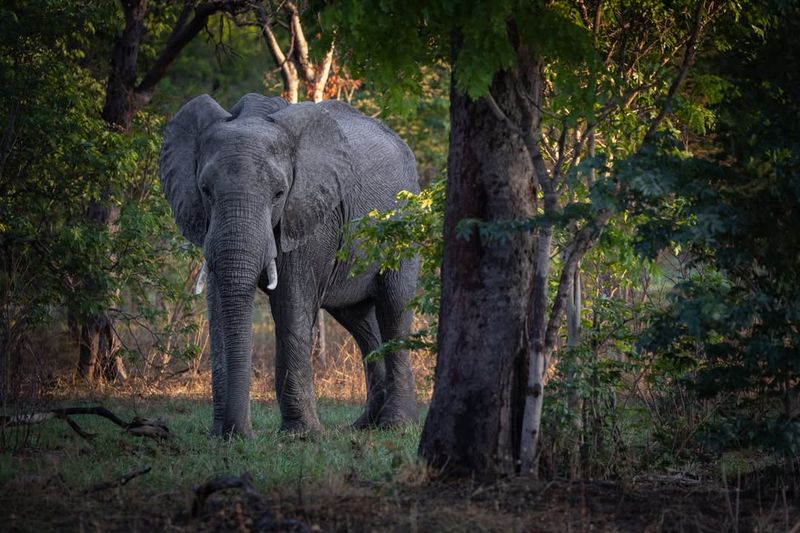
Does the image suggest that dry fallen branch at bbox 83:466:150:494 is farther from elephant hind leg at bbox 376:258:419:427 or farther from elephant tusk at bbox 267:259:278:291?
elephant hind leg at bbox 376:258:419:427

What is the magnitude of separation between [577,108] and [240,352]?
440 centimetres

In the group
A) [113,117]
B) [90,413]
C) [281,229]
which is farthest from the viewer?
[113,117]

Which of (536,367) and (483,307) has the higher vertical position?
(483,307)

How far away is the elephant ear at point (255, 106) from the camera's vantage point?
452 inches

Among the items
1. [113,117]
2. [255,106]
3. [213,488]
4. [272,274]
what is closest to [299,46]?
[113,117]

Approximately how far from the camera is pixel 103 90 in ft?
57.4

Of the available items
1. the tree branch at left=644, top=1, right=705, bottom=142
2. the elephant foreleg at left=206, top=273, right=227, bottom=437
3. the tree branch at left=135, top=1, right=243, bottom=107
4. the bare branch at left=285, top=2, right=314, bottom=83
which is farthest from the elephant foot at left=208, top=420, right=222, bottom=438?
the bare branch at left=285, top=2, right=314, bottom=83

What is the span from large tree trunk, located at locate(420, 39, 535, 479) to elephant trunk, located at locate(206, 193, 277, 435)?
9.93 feet

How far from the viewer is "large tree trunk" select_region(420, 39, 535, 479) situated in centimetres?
762

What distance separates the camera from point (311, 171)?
1167 cm

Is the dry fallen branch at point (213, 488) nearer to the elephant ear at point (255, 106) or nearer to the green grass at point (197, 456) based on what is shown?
the green grass at point (197, 456)

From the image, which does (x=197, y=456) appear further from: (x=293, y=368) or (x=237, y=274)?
(x=293, y=368)

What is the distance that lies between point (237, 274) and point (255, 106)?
2.18 m

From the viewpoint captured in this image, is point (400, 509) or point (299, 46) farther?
point (299, 46)
